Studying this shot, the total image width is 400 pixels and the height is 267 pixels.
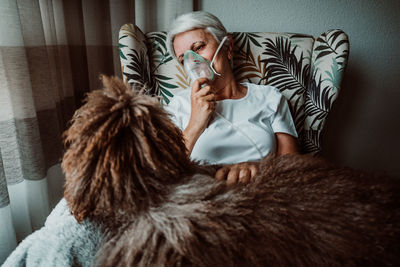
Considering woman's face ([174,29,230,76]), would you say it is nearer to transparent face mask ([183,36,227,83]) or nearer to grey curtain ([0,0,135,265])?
transparent face mask ([183,36,227,83])

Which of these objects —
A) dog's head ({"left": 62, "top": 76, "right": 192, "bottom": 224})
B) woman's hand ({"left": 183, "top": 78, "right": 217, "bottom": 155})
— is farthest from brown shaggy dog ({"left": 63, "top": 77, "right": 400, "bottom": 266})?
woman's hand ({"left": 183, "top": 78, "right": 217, "bottom": 155})

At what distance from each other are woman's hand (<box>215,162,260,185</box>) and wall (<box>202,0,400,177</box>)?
1.03 m

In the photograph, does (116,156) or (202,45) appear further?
(202,45)

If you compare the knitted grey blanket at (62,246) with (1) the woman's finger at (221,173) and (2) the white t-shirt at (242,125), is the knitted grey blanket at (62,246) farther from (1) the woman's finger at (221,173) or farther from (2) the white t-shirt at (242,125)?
(2) the white t-shirt at (242,125)

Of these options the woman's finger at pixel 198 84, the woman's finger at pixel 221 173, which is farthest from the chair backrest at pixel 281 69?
the woman's finger at pixel 221 173

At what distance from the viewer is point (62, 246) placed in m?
0.30

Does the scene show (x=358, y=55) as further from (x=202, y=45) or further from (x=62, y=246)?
(x=62, y=246)

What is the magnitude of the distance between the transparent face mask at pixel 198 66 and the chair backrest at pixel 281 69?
0.13 metres

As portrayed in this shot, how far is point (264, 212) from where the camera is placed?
31 cm

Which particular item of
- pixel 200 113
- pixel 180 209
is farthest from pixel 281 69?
pixel 180 209

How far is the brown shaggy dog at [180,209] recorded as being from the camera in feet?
0.92

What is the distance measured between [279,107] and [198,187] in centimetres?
71

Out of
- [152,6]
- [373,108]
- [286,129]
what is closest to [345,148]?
[373,108]

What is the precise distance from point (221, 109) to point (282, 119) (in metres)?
0.26
